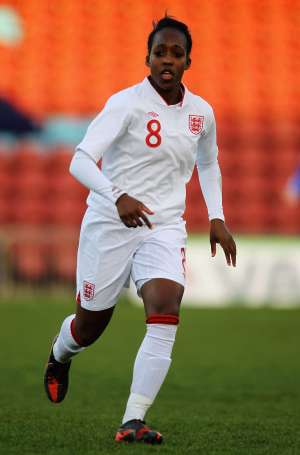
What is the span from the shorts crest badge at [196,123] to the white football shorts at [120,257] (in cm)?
48

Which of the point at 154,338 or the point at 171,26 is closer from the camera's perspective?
the point at 154,338

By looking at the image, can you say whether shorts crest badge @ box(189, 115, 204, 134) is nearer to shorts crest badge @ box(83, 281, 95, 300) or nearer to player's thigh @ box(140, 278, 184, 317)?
player's thigh @ box(140, 278, 184, 317)

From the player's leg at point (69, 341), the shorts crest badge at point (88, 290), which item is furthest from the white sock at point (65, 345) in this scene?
the shorts crest badge at point (88, 290)

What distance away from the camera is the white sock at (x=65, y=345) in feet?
19.4

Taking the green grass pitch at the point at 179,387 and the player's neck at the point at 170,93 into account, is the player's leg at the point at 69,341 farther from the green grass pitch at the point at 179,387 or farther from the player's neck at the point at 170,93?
the player's neck at the point at 170,93

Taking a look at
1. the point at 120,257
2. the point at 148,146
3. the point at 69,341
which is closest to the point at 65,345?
the point at 69,341

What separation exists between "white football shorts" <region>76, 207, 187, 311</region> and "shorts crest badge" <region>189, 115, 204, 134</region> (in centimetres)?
48

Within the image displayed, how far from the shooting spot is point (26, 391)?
25.8ft

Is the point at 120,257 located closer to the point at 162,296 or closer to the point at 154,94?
the point at 162,296

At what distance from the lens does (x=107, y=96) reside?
21.7m

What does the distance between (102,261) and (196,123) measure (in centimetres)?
85

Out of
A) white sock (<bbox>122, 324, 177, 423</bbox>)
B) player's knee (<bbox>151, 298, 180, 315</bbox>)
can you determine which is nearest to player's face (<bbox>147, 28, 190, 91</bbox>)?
player's knee (<bbox>151, 298, 180, 315</bbox>)

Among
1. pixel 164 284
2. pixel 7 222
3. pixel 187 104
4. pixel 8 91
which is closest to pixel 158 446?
pixel 164 284

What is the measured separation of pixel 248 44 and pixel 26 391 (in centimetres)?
1627
